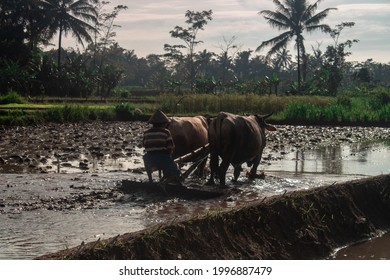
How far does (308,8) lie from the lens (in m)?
39.6

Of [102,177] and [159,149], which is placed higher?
[159,149]

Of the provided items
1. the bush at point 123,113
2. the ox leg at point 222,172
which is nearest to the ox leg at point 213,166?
the ox leg at point 222,172

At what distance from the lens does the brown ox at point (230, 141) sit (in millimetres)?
9703

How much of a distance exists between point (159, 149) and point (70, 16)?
3128 cm

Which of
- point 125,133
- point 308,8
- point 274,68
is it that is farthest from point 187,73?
point 125,133

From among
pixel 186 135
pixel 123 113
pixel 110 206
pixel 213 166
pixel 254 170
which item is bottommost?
pixel 110 206

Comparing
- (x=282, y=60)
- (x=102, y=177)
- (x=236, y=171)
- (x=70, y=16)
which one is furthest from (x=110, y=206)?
(x=282, y=60)

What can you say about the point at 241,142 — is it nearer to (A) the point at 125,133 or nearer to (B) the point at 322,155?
(B) the point at 322,155

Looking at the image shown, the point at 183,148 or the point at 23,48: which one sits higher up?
the point at 23,48

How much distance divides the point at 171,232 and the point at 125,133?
47.8 feet

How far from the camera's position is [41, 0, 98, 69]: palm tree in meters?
37.6

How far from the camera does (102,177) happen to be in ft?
35.6

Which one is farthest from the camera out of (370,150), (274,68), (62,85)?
(274,68)

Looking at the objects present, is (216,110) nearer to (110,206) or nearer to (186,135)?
(186,135)
